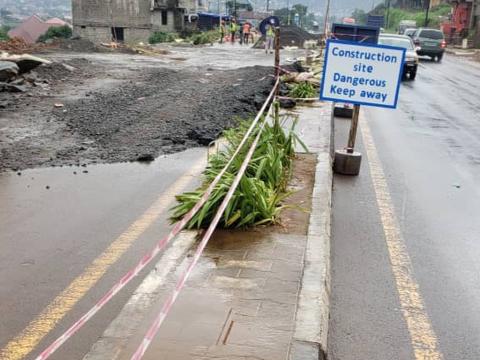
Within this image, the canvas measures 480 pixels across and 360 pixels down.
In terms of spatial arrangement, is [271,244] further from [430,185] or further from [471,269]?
[430,185]

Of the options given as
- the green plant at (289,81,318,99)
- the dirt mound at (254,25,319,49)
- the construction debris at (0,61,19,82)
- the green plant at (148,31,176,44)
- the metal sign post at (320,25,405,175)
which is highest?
the metal sign post at (320,25,405,175)

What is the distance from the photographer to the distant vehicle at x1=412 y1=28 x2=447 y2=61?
113ft

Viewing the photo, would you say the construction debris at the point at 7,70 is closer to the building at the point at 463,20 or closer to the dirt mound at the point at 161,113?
the dirt mound at the point at 161,113

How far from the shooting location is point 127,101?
1316cm

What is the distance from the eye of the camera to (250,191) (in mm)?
5566

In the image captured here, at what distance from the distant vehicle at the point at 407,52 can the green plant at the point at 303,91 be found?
784cm

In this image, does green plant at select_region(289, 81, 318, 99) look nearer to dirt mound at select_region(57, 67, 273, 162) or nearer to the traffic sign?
dirt mound at select_region(57, 67, 273, 162)

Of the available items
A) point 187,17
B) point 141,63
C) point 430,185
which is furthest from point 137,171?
point 187,17

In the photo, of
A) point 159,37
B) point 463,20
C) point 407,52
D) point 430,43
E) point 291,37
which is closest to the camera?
point 407,52

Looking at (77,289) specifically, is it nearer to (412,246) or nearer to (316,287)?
(316,287)

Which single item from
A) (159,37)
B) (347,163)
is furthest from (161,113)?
(159,37)

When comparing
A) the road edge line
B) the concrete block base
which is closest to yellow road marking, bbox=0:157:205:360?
the road edge line

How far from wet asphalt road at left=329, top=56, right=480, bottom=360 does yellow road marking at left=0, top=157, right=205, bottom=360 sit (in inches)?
78.1

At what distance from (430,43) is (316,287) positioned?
110ft
